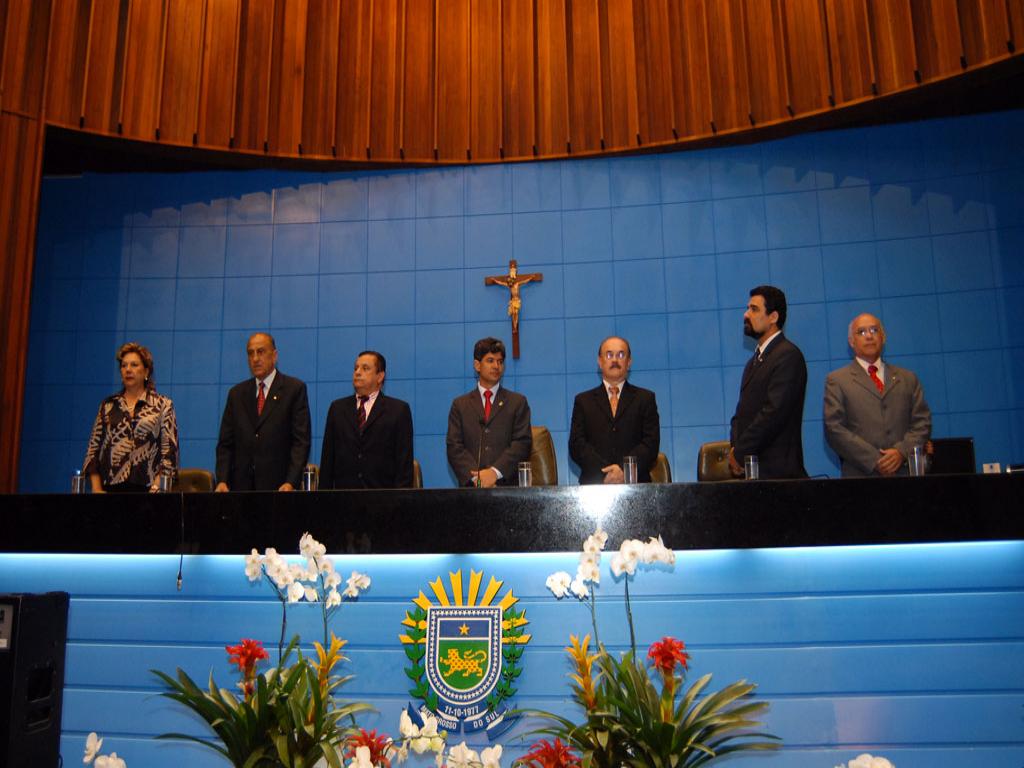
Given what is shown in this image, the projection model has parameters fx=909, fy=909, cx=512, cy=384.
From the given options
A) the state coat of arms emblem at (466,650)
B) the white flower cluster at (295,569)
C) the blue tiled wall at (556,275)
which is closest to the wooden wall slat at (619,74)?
the blue tiled wall at (556,275)

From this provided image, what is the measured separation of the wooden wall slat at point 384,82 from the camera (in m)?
6.38

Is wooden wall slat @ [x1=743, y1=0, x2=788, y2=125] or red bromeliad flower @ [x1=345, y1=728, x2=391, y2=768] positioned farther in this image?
wooden wall slat @ [x1=743, y1=0, x2=788, y2=125]

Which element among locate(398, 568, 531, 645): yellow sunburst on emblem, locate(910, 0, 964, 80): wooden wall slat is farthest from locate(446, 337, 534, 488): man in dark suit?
locate(910, 0, 964, 80): wooden wall slat

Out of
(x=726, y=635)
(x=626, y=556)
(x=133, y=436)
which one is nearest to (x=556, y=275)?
(x=133, y=436)

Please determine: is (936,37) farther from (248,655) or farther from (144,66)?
(248,655)

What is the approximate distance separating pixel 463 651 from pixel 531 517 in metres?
0.51

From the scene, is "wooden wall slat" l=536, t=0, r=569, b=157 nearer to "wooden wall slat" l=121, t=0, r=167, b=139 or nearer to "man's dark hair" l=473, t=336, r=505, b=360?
"man's dark hair" l=473, t=336, r=505, b=360

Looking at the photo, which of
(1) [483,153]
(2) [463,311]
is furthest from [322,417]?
(1) [483,153]

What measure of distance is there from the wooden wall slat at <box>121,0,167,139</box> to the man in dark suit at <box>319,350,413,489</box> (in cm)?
271

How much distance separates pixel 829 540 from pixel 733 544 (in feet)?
1.02

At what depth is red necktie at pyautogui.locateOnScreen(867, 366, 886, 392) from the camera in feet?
13.4

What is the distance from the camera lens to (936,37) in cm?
532

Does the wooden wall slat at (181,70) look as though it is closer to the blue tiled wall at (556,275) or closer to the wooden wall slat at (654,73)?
the blue tiled wall at (556,275)

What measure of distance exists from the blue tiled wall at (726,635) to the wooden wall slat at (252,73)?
3.66m
